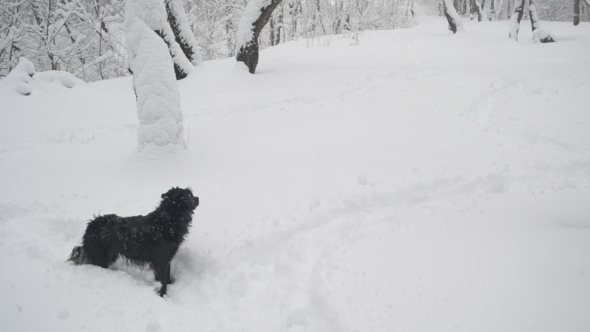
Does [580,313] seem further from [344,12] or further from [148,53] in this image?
[344,12]

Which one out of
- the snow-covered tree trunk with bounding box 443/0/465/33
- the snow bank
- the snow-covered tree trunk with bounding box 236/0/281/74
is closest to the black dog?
the snow-covered tree trunk with bounding box 236/0/281/74

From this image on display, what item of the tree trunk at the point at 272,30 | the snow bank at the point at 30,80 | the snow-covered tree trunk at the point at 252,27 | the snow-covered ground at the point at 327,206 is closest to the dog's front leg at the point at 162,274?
the snow-covered ground at the point at 327,206

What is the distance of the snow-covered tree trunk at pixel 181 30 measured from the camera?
1020cm

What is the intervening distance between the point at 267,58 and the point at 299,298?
39.6ft

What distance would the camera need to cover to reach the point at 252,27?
10125 millimetres

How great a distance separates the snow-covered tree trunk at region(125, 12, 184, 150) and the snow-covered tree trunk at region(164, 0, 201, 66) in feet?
18.5

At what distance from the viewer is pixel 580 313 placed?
2387 millimetres

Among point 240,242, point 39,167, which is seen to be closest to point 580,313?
point 240,242

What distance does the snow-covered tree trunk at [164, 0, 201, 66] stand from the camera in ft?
33.4

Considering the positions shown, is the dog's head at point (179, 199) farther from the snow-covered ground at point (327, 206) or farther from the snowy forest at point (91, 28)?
the snowy forest at point (91, 28)

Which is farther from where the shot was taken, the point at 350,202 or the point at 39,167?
the point at 39,167

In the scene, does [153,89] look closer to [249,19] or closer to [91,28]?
[249,19]

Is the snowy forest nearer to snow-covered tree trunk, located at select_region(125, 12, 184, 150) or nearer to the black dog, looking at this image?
snow-covered tree trunk, located at select_region(125, 12, 184, 150)

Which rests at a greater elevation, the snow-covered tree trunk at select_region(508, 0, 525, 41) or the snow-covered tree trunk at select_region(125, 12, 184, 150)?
the snow-covered tree trunk at select_region(508, 0, 525, 41)
